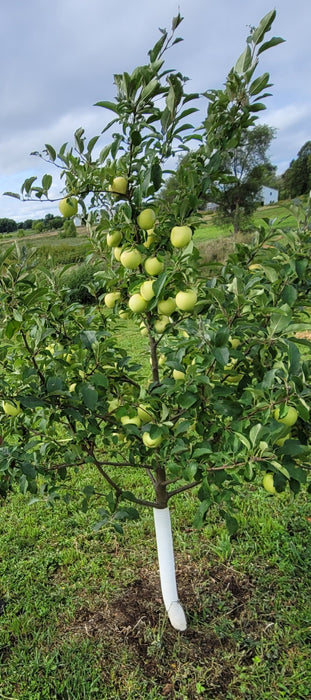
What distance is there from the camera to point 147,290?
1.18m

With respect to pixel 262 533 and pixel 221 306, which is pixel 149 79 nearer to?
pixel 221 306

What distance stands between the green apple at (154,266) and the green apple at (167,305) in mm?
82

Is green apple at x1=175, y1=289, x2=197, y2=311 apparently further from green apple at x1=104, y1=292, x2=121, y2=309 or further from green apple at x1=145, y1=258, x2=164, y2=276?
green apple at x1=104, y1=292, x2=121, y2=309

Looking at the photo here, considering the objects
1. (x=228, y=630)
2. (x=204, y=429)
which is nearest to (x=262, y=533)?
(x=228, y=630)

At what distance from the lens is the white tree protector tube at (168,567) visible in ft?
5.62

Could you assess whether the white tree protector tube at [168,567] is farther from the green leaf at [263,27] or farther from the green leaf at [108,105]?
the green leaf at [263,27]

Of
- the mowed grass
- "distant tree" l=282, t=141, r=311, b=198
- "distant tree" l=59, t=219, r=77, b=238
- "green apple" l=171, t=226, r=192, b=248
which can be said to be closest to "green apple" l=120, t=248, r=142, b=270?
"green apple" l=171, t=226, r=192, b=248

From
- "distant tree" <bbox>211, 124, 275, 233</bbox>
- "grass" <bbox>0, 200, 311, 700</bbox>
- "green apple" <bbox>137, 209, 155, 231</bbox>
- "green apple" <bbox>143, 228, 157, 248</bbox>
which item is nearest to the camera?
"green apple" <bbox>137, 209, 155, 231</bbox>

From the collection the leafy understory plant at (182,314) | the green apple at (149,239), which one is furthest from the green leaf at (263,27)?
the green apple at (149,239)

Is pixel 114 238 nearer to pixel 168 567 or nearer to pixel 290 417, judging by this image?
pixel 290 417

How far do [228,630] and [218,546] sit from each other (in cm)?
47

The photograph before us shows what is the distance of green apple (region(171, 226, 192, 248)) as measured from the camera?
116cm

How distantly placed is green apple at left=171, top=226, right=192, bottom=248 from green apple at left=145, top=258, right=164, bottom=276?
67 mm

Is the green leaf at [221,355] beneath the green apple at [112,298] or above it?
beneath
